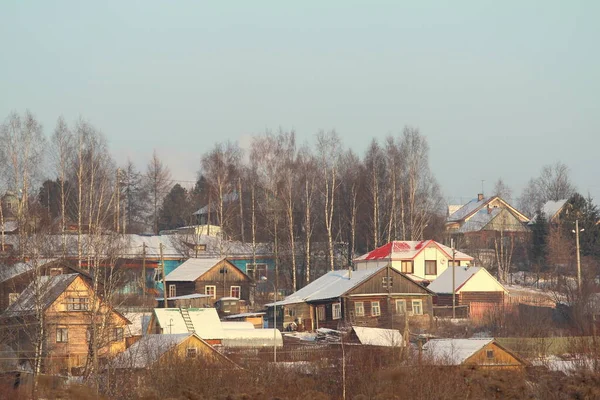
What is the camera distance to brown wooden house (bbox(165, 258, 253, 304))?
51.0m

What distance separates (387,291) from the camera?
43688 millimetres

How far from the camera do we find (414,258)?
171 feet

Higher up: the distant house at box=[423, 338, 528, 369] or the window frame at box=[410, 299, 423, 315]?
the window frame at box=[410, 299, 423, 315]

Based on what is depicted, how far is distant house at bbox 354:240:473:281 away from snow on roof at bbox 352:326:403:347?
16.4 m

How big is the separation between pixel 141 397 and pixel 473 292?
85.6 ft

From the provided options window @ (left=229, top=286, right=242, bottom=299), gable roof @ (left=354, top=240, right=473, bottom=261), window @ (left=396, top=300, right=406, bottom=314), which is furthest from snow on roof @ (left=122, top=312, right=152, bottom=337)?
gable roof @ (left=354, top=240, right=473, bottom=261)

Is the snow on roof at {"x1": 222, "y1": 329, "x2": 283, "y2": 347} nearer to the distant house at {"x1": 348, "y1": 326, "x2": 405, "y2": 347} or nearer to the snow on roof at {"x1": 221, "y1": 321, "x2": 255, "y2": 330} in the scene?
the snow on roof at {"x1": 221, "y1": 321, "x2": 255, "y2": 330}

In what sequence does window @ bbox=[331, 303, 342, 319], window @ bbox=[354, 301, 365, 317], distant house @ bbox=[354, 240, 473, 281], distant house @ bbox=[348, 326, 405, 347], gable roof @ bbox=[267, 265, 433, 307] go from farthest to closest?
1. distant house @ bbox=[354, 240, 473, 281]
2. gable roof @ bbox=[267, 265, 433, 307]
3. window @ bbox=[354, 301, 365, 317]
4. window @ bbox=[331, 303, 342, 319]
5. distant house @ bbox=[348, 326, 405, 347]

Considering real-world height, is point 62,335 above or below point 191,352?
above

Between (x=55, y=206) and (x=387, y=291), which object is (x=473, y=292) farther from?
(x=55, y=206)

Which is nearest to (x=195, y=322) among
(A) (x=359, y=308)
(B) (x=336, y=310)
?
(B) (x=336, y=310)

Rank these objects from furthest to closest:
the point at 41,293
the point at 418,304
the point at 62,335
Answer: the point at 418,304 < the point at 62,335 < the point at 41,293

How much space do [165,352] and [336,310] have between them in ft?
55.7

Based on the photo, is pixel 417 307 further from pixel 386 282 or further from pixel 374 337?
Answer: pixel 374 337
